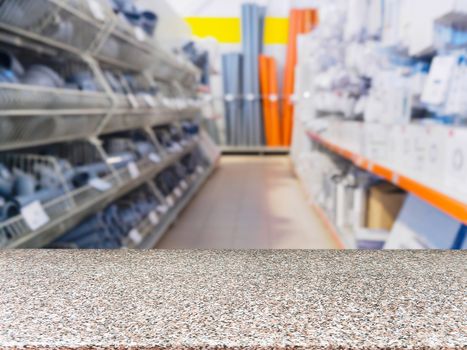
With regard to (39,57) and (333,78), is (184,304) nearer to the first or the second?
(39,57)

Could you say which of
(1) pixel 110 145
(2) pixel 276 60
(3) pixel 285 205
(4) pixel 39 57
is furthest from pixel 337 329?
(2) pixel 276 60

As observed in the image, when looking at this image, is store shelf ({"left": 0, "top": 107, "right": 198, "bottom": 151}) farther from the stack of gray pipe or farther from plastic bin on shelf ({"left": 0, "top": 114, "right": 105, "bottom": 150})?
the stack of gray pipe

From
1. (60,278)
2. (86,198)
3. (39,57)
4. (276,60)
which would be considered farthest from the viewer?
(276,60)

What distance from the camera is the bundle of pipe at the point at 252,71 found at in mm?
7770

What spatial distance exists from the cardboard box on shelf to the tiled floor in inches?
18.9

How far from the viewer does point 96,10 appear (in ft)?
6.96

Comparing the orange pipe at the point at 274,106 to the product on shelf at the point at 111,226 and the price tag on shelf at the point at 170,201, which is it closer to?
the price tag on shelf at the point at 170,201

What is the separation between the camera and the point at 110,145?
9.86 feet

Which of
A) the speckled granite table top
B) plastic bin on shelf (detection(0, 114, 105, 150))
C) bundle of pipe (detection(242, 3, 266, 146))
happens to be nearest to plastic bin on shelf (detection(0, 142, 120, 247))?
plastic bin on shelf (detection(0, 114, 105, 150))

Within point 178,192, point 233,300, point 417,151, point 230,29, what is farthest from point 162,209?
point 230,29

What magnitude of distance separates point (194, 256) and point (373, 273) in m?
0.27

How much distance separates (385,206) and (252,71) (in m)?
5.83

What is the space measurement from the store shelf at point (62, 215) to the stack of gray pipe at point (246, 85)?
541cm

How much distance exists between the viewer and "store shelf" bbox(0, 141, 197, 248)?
138 cm
